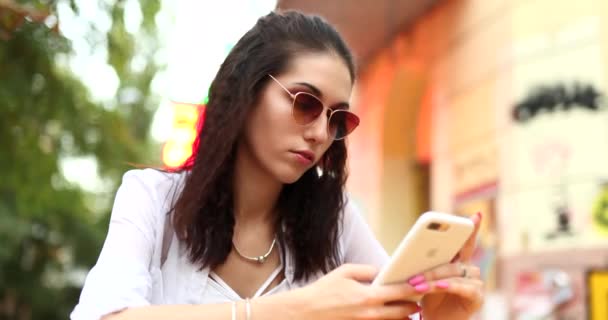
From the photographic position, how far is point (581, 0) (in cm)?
621

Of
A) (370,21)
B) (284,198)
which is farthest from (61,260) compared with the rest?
(284,198)

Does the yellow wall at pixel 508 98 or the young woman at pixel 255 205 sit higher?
the yellow wall at pixel 508 98

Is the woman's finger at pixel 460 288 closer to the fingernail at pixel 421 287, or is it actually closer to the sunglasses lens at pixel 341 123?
the fingernail at pixel 421 287

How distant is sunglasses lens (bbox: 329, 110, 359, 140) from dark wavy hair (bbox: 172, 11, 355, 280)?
0.36 ft

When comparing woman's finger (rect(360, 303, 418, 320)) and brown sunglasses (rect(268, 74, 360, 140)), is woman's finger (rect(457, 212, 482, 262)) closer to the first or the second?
woman's finger (rect(360, 303, 418, 320))

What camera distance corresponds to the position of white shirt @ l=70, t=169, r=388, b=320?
4.88 feet

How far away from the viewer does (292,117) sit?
5.46 ft

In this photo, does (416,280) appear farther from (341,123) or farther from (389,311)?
(341,123)

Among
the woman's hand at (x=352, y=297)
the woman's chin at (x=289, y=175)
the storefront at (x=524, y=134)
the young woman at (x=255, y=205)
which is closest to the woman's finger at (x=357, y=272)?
the woman's hand at (x=352, y=297)

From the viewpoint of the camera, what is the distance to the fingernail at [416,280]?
136cm

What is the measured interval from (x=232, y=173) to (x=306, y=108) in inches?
11.5

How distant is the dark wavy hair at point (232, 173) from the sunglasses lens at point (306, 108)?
0.11m

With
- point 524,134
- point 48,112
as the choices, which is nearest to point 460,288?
point 48,112

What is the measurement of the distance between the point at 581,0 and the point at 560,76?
2.06 ft
